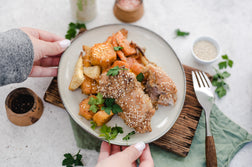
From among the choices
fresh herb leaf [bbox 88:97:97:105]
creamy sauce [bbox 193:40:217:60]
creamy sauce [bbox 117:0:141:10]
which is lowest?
fresh herb leaf [bbox 88:97:97:105]

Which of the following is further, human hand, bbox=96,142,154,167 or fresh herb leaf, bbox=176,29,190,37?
fresh herb leaf, bbox=176,29,190,37

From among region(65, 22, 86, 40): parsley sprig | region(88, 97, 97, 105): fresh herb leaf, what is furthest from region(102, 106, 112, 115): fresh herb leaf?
region(65, 22, 86, 40): parsley sprig

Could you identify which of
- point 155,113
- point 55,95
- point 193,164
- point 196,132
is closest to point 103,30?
point 55,95

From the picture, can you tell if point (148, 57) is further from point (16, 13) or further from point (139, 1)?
point (16, 13)

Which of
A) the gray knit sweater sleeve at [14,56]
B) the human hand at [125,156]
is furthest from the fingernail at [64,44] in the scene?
the human hand at [125,156]

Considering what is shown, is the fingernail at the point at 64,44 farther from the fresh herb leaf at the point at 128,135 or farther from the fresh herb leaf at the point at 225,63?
the fresh herb leaf at the point at 225,63

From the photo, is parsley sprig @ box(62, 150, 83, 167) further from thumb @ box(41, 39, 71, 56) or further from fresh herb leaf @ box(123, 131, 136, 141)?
thumb @ box(41, 39, 71, 56)

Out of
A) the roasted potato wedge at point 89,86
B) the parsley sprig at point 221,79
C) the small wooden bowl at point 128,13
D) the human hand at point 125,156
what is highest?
the small wooden bowl at point 128,13
